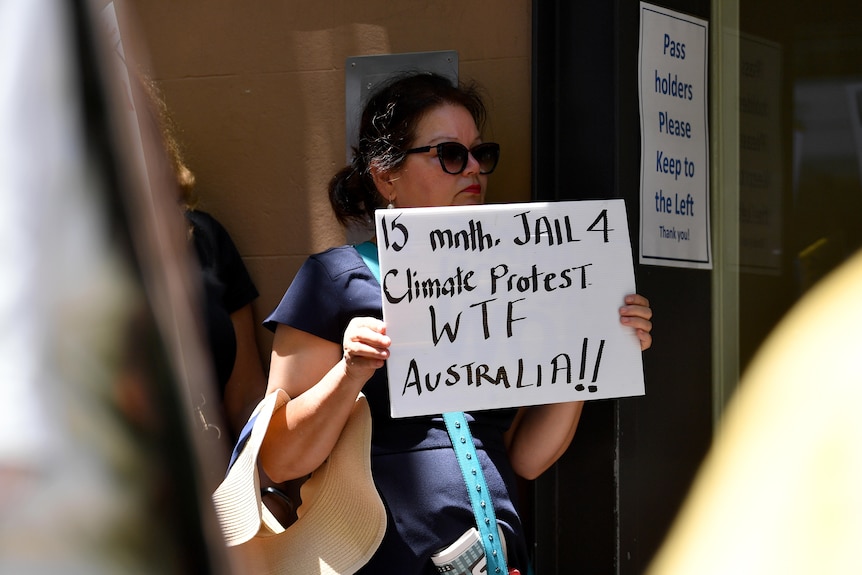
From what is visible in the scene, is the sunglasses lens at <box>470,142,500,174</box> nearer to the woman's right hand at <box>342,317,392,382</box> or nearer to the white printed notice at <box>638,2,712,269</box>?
the white printed notice at <box>638,2,712,269</box>

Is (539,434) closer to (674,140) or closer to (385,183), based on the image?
(385,183)

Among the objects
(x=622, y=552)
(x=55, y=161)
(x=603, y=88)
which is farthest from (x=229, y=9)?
(x=55, y=161)

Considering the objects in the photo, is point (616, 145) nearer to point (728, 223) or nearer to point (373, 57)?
point (728, 223)

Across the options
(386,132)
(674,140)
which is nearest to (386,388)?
(386,132)

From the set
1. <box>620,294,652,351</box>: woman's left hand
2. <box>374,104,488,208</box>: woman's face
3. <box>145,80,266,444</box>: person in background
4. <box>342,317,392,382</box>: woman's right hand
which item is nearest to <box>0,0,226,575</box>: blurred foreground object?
<box>342,317,392,382</box>: woman's right hand

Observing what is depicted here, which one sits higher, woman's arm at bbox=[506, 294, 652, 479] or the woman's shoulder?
the woman's shoulder

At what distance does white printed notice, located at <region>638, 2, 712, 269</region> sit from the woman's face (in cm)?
53

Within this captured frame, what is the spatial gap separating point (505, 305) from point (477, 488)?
0.39m

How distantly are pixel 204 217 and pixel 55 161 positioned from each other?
2547 millimetres

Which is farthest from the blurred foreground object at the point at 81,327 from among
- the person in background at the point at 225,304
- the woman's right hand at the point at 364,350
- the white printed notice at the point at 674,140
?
the white printed notice at the point at 674,140

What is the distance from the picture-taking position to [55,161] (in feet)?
1.68

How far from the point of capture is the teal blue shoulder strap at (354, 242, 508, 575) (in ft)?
6.95

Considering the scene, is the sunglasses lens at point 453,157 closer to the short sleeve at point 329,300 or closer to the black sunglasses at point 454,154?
the black sunglasses at point 454,154

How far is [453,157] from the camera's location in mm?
2463
